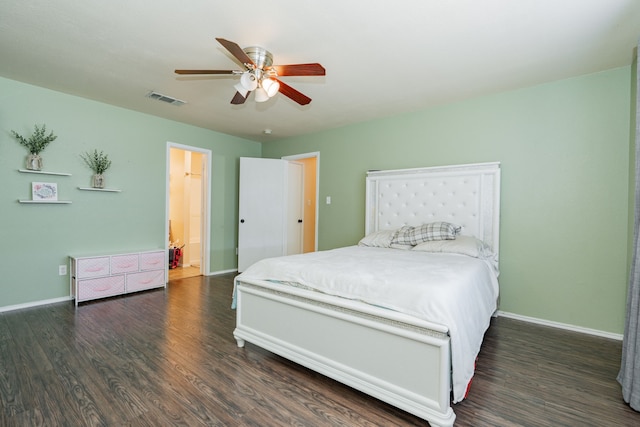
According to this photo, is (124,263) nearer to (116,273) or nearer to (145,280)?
(116,273)

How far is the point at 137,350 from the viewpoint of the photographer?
7.78 ft

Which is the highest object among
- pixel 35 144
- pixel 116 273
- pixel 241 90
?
pixel 241 90

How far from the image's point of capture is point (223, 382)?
1957 millimetres

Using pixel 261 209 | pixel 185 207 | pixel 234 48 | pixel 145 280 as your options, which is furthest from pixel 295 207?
pixel 234 48

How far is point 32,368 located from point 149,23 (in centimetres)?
252

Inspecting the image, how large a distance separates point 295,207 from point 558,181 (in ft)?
13.0

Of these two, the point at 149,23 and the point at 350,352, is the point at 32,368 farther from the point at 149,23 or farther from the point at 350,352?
the point at 149,23

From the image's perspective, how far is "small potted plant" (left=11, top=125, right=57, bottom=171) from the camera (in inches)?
129

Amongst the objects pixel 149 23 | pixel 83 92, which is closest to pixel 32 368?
pixel 149 23

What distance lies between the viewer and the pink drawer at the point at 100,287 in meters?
3.49

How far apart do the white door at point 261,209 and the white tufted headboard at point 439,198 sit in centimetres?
183

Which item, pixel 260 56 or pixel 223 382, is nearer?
pixel 223 382

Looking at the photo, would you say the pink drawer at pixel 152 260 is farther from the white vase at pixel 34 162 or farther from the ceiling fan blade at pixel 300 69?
the ceiling fan blade at pixel 300 69

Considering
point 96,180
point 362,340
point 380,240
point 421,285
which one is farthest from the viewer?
point 96,180
